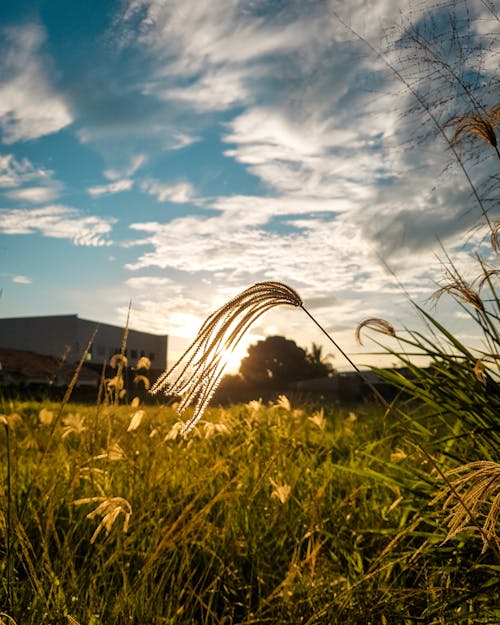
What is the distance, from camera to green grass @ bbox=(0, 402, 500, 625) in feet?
7.16

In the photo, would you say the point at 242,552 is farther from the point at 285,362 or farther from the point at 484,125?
the point at 285,362

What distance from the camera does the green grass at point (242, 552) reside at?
2182mm

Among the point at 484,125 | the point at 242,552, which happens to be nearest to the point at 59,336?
the point at 242,552

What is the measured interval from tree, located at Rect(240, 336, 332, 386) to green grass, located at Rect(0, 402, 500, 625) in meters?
37.7

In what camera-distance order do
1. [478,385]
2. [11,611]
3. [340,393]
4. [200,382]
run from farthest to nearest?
[340,393] < [478,385] < [11,611] < [200,382]

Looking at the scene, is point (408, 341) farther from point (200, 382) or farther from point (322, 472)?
point (200, 382)

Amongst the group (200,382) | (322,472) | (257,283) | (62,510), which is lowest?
(62,510)

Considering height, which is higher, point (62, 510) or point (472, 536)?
point (472, 536)

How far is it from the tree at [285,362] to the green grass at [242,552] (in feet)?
124

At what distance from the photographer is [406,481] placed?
2996mm

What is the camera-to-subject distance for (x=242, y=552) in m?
3.12

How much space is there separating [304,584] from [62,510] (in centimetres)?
176

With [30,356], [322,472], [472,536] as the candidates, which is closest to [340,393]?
[30,356]

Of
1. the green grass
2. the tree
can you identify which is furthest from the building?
the green grass
